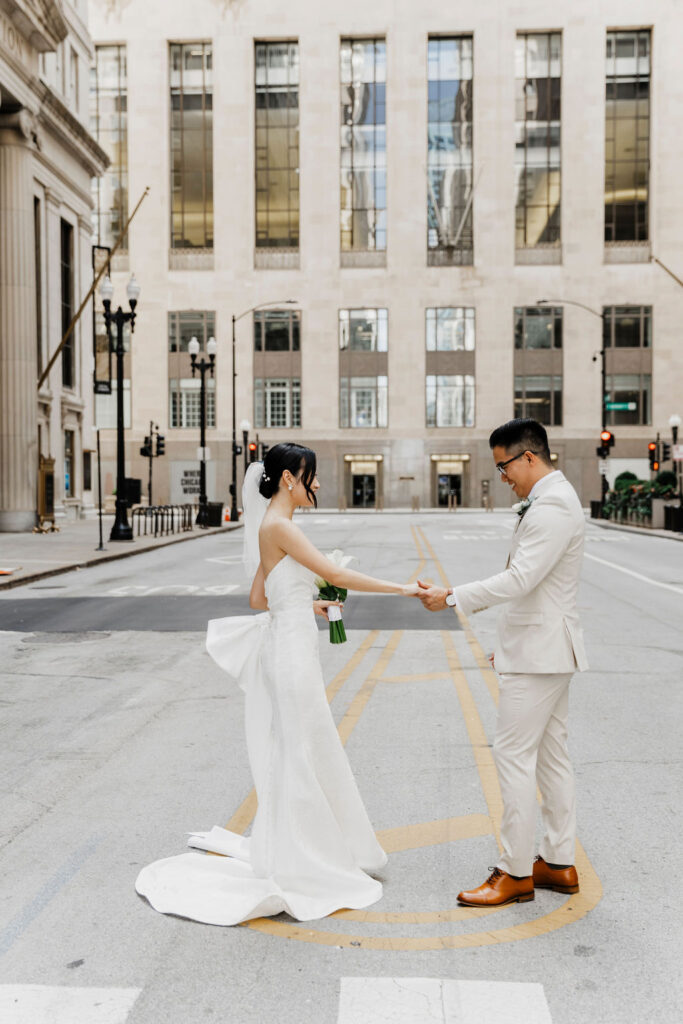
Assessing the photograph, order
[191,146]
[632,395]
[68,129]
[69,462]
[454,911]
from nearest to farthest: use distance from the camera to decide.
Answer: [454,911]
[68,129]
[69,462]
[632,395]
[191,146]

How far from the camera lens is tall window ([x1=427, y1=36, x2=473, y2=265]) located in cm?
6994

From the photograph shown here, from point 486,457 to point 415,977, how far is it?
6560 cm

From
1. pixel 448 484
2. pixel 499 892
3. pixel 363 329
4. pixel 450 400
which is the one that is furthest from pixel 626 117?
pixel 499 892

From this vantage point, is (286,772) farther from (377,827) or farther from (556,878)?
(556,878)

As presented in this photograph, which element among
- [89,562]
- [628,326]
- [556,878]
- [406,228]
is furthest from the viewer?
[406,228]

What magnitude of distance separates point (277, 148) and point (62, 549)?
52.3m

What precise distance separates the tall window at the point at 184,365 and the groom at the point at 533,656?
221 ft

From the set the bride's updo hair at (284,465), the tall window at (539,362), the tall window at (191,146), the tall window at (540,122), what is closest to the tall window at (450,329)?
the tall window at (539,362)

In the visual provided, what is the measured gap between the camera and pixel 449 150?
70.4m

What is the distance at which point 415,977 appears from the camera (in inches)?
144

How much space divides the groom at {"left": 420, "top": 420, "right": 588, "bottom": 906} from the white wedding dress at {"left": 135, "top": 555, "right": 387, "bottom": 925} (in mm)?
600

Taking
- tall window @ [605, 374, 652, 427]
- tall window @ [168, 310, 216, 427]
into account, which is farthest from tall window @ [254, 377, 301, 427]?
tall window @ [605, 374, 652, 427]

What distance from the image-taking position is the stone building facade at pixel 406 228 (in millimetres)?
69438

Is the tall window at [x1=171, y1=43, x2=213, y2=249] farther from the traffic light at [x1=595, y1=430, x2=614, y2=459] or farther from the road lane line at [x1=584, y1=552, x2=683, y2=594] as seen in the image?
the road lane line at [x1=584, y1=552, x2=683, y2=594]
